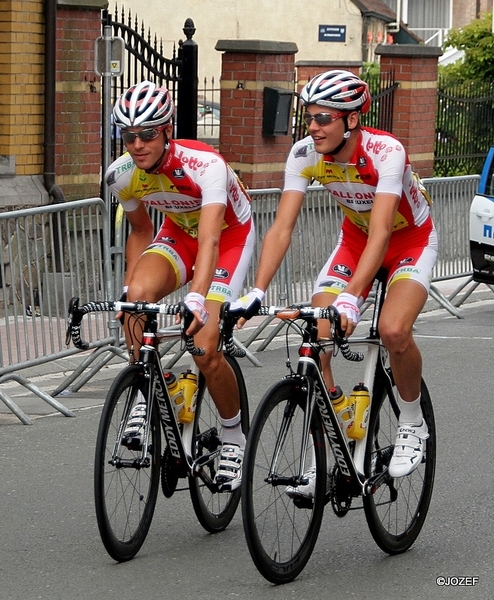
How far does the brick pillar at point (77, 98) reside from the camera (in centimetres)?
1386

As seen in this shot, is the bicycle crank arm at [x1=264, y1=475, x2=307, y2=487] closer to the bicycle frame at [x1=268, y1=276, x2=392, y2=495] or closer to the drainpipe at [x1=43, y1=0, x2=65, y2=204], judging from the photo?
the bicycle frame at [x1=268, y1=276, x2=392, y2=495]

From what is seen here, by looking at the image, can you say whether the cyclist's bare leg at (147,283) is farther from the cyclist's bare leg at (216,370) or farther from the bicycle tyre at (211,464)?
the bicycle tyre at (211,464)

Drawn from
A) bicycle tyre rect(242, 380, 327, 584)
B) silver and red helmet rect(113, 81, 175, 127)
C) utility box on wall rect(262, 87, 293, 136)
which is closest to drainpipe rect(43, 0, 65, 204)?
utility box on wall rect(262, 87, 293, 136)

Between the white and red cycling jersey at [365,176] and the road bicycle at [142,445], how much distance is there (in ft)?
2.81

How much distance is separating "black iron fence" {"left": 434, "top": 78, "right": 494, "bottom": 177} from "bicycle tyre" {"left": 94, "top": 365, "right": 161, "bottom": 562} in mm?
15430

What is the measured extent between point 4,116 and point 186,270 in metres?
7.14

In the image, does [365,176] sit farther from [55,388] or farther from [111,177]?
[55,388]

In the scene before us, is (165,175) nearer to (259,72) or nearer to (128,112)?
(128,112)

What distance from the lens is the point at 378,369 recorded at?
6.26 metres

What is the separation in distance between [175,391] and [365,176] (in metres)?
1.25

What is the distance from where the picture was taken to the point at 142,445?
19.5 feet

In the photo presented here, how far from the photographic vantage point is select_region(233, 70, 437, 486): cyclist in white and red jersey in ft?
19.9

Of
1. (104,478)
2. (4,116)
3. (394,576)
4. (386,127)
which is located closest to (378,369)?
(394,576)

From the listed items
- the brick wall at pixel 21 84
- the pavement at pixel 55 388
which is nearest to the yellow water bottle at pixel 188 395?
the pavement at pixel 55 388
